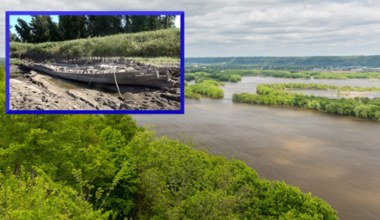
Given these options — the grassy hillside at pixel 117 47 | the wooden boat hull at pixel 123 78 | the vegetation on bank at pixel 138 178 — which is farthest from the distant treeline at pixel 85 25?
the vegetation on bank at pixel 138 178

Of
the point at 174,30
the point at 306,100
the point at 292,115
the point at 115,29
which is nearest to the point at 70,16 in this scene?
the point at 115,29

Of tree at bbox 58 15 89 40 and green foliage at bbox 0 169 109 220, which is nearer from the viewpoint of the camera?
green foliage at bbox 0 169 109 220

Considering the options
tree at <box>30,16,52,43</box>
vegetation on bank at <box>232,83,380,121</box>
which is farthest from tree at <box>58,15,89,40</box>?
vegetation on bank at <box>232,83,380,121</box>

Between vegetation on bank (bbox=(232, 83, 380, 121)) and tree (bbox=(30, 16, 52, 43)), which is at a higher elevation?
tree (bbox=(30, 16, 52, 43))

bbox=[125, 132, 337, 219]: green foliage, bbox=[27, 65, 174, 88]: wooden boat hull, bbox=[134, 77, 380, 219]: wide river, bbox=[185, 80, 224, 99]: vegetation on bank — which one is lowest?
bbox=[134, 77, 380, 219]: wide river

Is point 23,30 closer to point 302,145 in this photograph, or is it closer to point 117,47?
point 117,47

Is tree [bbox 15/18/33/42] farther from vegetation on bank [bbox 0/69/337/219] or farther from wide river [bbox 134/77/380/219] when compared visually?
wide river [bbox 134/77/380/219]

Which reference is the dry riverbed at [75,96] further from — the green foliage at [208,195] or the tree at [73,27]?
the green foliage at [208,195]
